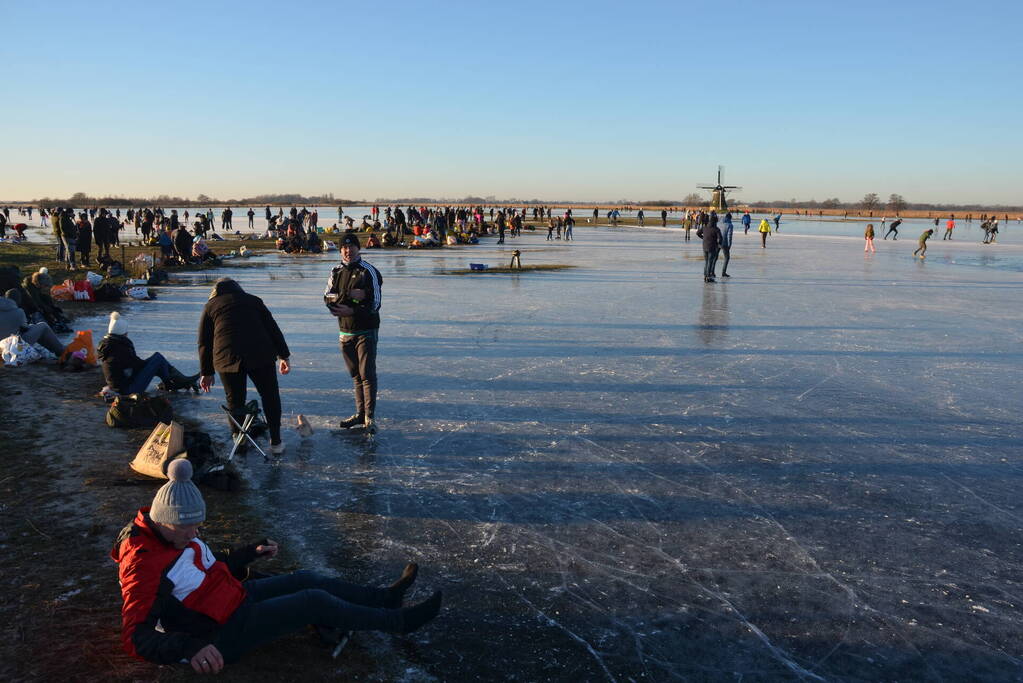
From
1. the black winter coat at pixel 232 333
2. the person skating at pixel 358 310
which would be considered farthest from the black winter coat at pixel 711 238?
the black winter coat at pixel 232 333

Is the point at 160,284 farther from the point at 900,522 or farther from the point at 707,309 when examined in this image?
the point at 900,522

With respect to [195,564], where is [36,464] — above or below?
below

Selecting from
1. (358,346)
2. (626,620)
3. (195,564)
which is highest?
(358,346)

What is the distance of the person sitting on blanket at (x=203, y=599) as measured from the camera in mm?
3162

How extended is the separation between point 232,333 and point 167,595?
307 centimetres

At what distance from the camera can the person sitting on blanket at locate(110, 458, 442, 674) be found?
10.4 feet

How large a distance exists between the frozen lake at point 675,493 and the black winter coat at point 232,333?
3.11ft

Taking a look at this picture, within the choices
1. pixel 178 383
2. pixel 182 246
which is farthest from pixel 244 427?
pixel 182 246

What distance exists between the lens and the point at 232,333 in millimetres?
5949

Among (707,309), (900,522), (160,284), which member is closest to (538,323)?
(707,309)

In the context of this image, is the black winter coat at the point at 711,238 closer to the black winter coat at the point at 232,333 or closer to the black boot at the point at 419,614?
the black winter coat at the point at 232,333

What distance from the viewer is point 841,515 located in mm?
5305

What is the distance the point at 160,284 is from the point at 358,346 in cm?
1537

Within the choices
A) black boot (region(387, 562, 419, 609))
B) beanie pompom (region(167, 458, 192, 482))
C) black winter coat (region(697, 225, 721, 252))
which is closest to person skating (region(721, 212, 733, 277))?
black winter coat (region(697, 225, 721, 252))
